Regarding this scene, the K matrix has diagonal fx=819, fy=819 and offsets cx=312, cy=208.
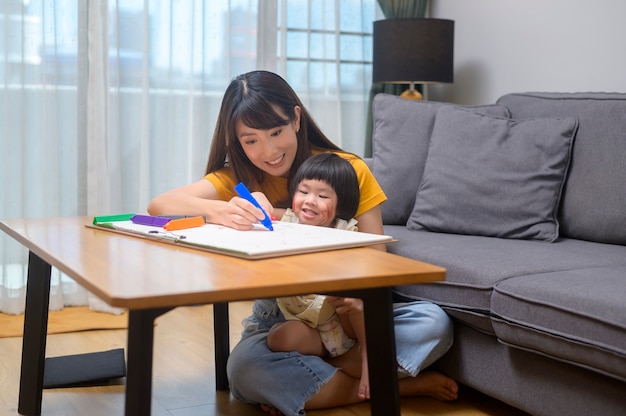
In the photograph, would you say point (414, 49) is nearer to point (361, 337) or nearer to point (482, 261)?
point (482, 261)

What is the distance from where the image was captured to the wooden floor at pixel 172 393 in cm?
204

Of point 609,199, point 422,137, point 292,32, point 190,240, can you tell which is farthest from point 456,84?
point 190,240

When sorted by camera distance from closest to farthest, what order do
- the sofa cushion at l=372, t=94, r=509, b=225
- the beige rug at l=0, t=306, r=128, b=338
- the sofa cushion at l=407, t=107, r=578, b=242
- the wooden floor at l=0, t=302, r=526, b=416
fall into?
1. the wooden floor at l=0, t=302, r=526, b=416
2. the sofa cushion at l=407, t=107, r=578, b=242
3. the sofa cushion at l=372, t=94, r=509, b=225
4. the beige rug at l=0, t=306, r=128, b=338

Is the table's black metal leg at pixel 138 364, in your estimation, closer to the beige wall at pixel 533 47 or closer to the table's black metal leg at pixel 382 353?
the table's black metal leg at pixel 382 353

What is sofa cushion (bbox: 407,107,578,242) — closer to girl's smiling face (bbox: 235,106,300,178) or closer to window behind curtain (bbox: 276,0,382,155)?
girl's smiling face (bbox: 235,106,300,178)

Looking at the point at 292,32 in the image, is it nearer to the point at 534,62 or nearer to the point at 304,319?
the point at 534,62

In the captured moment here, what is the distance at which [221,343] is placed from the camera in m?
2.22

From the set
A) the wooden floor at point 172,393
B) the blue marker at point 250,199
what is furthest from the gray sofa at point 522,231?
the blue marker at point 250,199

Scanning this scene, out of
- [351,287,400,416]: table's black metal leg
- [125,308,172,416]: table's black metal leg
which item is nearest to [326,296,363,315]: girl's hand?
[351,287,400,416]: table's black metal leg

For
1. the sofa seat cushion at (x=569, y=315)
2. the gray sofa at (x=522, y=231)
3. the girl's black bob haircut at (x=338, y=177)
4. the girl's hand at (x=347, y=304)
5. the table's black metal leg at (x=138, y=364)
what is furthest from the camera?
the girl's black bob haircut at (x=338, y=177)

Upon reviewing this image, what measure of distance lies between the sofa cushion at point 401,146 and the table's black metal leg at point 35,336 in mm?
1150

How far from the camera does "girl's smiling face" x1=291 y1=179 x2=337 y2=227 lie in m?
1.92

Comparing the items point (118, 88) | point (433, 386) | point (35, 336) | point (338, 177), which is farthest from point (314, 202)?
point (118, 88)

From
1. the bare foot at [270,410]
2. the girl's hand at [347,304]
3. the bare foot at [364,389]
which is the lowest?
the bare foot at [270,410]
